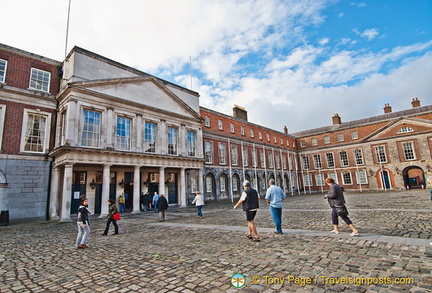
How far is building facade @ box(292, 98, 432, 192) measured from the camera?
36688mm

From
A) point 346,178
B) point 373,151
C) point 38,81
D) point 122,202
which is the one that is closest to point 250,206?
point 122,202

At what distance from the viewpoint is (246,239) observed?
7379mm

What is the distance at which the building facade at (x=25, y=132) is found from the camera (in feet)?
51.1

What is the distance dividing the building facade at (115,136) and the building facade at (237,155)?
5230 millimetres

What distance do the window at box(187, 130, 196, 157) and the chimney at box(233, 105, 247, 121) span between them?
48.4ft

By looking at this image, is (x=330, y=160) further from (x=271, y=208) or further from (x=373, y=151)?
(x=271, y=208)

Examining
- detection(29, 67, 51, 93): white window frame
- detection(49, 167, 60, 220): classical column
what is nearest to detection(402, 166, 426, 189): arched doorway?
detection(49, 167, 60, 220): classical column

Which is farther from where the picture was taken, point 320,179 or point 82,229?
point 320,179

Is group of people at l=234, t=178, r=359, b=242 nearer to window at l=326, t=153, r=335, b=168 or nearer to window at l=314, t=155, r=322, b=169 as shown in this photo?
window at l=326, t=153, r=335, b=168

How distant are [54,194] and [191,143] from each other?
41.1 ft

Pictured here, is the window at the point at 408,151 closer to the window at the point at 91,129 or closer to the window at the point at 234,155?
the window at the point at 234,155

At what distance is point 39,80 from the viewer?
17.9 m

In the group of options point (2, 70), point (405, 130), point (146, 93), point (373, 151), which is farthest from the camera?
point (373, 151)

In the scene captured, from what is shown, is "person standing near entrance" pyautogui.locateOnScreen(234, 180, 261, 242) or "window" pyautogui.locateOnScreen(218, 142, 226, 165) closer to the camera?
"person standing near entrance" pyautogui.locateOnScreen(234, 180, 261, 242)
